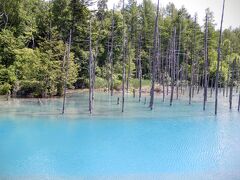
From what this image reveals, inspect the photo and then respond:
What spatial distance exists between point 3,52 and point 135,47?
27.7 metres

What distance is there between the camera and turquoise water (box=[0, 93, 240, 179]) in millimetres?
16125

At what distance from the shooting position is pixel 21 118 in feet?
95.0

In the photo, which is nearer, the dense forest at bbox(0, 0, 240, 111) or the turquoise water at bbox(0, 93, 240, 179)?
the turquoise water at bbox(0, 93, 240, 179)

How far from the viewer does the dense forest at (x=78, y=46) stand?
44250 millimetres

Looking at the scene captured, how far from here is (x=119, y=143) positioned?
21.2m

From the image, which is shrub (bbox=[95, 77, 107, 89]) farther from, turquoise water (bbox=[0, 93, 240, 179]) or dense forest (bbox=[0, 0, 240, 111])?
turquoise water (bbox=[0, 93, 240, 179])

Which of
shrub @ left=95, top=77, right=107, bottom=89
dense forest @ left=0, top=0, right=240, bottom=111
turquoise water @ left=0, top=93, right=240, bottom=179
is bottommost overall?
turquoise water @ left=0, top=93, right=240, bottom=179

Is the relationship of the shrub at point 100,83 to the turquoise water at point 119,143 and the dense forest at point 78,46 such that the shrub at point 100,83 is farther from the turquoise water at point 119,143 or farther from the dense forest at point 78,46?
the turquoise water at point 119,143

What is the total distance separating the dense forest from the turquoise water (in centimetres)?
504

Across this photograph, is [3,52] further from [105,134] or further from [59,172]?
[59,172]

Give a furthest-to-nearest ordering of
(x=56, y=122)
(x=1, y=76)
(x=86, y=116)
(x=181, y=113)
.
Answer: (x=1, y=76) → (x=181, y=113) → (x=86, y=116) → (x=56, y=122)

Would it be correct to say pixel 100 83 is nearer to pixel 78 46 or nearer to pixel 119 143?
pixel 78 46

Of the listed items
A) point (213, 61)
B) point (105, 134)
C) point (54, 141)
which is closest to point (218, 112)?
point (105, 134)

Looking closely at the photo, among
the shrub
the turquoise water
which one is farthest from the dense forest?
the turquoise water
